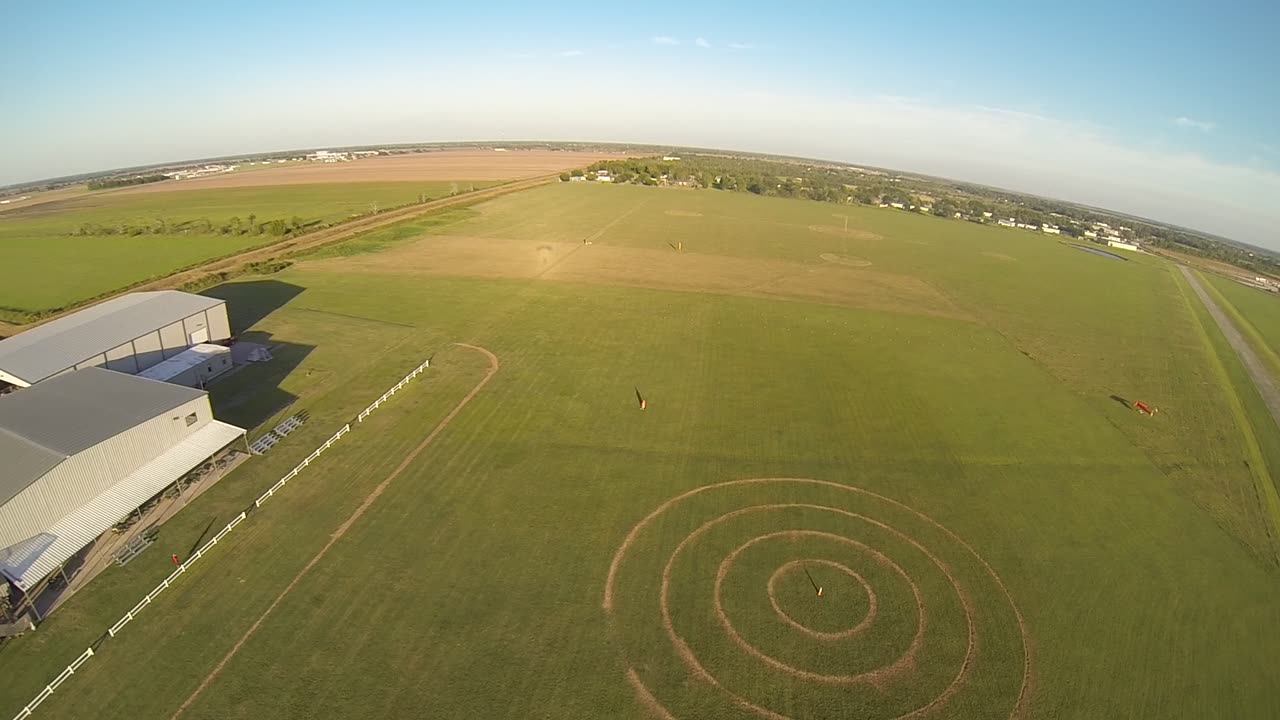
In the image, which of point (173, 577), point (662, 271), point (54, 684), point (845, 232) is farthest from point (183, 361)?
point (845, 232)

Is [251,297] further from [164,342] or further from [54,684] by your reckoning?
[54,684]

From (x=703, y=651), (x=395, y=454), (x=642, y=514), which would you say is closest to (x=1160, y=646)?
(x=703, y=651)

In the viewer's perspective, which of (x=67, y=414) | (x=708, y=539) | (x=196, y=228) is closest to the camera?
(x=708, y=539)

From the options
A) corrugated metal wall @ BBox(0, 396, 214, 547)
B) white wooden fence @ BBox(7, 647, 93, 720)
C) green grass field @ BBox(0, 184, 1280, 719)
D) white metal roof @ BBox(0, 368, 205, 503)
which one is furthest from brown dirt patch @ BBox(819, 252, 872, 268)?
white wooden fence @ BBox(7, 647, 93, 720)

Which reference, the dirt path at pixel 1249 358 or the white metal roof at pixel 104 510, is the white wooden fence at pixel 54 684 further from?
the dirt path at pixel 1249 358

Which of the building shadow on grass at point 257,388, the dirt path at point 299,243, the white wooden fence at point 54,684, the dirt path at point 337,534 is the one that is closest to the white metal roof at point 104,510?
the white wooden fence at point 54,684

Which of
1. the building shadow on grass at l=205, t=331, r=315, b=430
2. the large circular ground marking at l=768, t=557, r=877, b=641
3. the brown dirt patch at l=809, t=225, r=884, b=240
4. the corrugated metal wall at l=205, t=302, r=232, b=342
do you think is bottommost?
Answer: the large circular ground marking at l=768, t=557, r=877, b=641

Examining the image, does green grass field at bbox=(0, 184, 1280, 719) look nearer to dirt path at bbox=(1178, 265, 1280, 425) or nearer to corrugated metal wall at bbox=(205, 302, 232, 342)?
dirt path at bbox=(1178, 265, 1280, 425)
